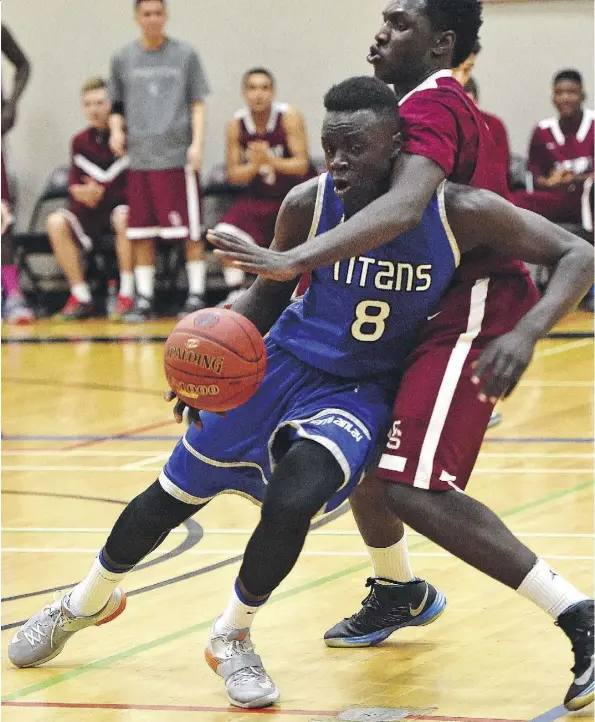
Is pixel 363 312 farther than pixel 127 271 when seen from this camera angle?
No

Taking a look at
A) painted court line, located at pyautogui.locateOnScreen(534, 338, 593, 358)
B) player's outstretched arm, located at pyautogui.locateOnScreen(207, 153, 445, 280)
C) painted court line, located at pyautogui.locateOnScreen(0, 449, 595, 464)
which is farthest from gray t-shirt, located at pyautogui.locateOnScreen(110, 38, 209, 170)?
player's outstretched arm, located at pyautogui.locateOnScreen(207, 153, 445, 280)

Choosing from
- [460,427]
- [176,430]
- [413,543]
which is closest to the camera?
[460,427]

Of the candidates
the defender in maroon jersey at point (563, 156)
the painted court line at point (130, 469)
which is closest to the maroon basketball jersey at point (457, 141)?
the painted court line at point (130, 469)

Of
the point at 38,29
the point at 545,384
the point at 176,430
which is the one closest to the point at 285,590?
the point at 176,430

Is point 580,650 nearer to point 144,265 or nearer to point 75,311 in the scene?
point 144,265

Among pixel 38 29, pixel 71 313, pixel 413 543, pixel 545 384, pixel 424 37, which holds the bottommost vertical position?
pixel 71 313

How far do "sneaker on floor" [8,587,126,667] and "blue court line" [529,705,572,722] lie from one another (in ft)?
4.00

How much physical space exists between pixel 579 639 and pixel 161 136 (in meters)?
8.90

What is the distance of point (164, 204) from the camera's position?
11.7 meters

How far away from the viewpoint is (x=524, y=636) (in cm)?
399

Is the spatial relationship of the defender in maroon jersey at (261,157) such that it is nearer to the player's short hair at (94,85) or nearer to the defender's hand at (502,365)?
the player's short hair at (94,85)

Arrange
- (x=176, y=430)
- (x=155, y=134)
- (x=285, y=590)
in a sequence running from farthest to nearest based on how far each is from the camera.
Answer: (x=155, y=134) < (x=176, y=430) < (x=285, y=590)

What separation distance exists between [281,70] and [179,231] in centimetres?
203

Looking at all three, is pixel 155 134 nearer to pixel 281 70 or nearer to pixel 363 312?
pixel 281 70
